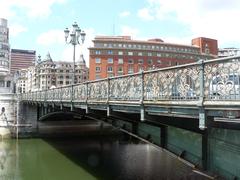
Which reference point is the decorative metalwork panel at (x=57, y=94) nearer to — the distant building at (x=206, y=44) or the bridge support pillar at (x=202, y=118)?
the bridge support pillar at (x=202, y=118)

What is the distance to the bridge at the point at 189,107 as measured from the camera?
8.80 metres

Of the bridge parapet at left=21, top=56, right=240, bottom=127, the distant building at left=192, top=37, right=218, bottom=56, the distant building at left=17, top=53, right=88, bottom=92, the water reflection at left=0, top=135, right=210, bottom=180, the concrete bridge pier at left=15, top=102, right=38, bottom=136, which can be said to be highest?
the distant building at left=192, top=37, right=218, bottom=56

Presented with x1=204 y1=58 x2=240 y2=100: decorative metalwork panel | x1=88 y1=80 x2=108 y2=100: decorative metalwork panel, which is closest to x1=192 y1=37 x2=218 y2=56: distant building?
x1=88 y1=80 x2=108 y2=100: decorative metalwork panel

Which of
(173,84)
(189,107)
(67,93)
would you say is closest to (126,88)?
(173,84)

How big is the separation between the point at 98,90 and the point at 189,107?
873 cm

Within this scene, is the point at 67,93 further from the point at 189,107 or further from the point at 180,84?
the point at 189,107

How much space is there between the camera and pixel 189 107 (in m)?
9.79

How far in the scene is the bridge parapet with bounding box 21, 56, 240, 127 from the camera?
28.1 feet

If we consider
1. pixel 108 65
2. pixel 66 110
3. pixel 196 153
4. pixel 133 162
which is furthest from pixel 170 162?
pixel 108 65

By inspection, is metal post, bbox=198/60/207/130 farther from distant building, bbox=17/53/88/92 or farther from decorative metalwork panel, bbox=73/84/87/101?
distant building, bbox=17/53/88/92

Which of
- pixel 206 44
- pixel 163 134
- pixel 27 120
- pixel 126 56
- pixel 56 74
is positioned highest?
pixel 206 44

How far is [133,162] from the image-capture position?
1048 inches

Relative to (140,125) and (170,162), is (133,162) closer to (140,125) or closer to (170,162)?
(170,162)

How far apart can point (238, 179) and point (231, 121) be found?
5.36ft
